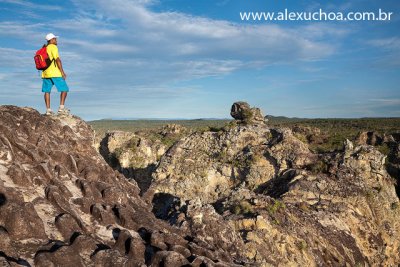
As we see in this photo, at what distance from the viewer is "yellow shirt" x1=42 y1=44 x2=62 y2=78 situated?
1482 centimetres

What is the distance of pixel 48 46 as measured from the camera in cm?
1477

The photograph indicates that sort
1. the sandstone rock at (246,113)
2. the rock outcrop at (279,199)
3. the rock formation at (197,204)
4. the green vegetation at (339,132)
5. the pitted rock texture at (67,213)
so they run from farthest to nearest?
1. the green vegetation at (339,132)
2. the sandstone rock at (246,113)
3. the rock outcrop at (279,199)
4. the rock formation at (197,204)
5. the pitted rock texture at (67,213)

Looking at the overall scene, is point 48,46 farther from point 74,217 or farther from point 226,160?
point 226,160

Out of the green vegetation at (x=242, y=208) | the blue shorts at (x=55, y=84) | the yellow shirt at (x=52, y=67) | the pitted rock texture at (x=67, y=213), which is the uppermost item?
the yellow shirt at (x=52, y=67)

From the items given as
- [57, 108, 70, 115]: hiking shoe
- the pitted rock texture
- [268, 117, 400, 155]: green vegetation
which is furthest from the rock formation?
[268, 117, 400, 155]: green vegetation

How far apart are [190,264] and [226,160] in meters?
13.8

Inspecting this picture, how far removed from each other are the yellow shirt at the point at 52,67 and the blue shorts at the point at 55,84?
205 millimetres

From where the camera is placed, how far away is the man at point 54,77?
14.8 metres

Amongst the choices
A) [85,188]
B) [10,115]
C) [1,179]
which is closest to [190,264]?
[85,188]

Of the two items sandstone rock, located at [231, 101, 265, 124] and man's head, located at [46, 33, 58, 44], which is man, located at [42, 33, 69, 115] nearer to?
man's head, located at [46, 33, 58, 44]

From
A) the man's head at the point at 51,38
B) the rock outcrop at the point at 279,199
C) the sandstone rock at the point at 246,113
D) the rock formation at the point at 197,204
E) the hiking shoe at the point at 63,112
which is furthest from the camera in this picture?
the sandstone rock at the point at 246,113

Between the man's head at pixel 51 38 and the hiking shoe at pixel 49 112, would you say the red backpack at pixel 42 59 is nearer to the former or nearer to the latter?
the man's head at pixel 51 38

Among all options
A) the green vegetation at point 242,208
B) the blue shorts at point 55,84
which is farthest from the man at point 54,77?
the green vegetation at point 242,208

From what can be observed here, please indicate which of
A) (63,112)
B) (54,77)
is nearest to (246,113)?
(63,112)
